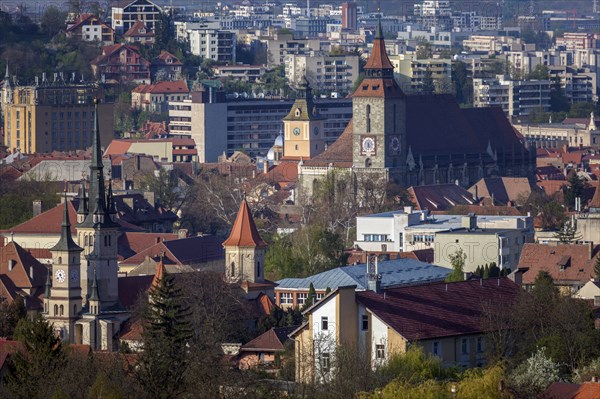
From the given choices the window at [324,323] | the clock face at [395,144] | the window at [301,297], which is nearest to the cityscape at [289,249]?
the window at [324,323]

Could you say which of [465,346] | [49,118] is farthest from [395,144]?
[465,346]

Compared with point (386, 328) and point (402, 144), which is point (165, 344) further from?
point (402, 144)

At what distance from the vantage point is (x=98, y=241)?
3172 inches

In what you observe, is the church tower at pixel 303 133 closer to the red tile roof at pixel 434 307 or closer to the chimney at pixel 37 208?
the chimney at pixel 37 208

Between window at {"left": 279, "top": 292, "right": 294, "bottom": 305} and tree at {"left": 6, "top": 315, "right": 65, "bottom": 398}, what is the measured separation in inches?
990

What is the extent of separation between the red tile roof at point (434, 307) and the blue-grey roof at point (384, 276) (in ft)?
30.4

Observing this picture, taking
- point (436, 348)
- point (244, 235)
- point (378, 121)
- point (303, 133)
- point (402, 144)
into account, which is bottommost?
point (303, 133)

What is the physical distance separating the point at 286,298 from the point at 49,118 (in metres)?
90.8

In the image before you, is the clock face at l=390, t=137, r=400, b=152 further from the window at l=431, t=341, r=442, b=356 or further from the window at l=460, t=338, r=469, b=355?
the window at l=431, t=341, r=442, b=356

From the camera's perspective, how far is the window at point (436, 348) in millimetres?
58719

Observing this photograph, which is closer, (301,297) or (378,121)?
(301,297)

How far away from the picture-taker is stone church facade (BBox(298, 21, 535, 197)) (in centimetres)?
13812

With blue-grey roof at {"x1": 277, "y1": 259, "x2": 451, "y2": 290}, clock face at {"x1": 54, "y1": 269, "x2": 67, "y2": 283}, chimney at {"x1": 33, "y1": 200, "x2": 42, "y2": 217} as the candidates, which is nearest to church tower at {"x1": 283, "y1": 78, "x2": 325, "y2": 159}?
chimney at {"x1": 33, "y1": 200, "x2": 42, "y2": 217}

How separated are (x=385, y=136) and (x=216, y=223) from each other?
71.5 feet
